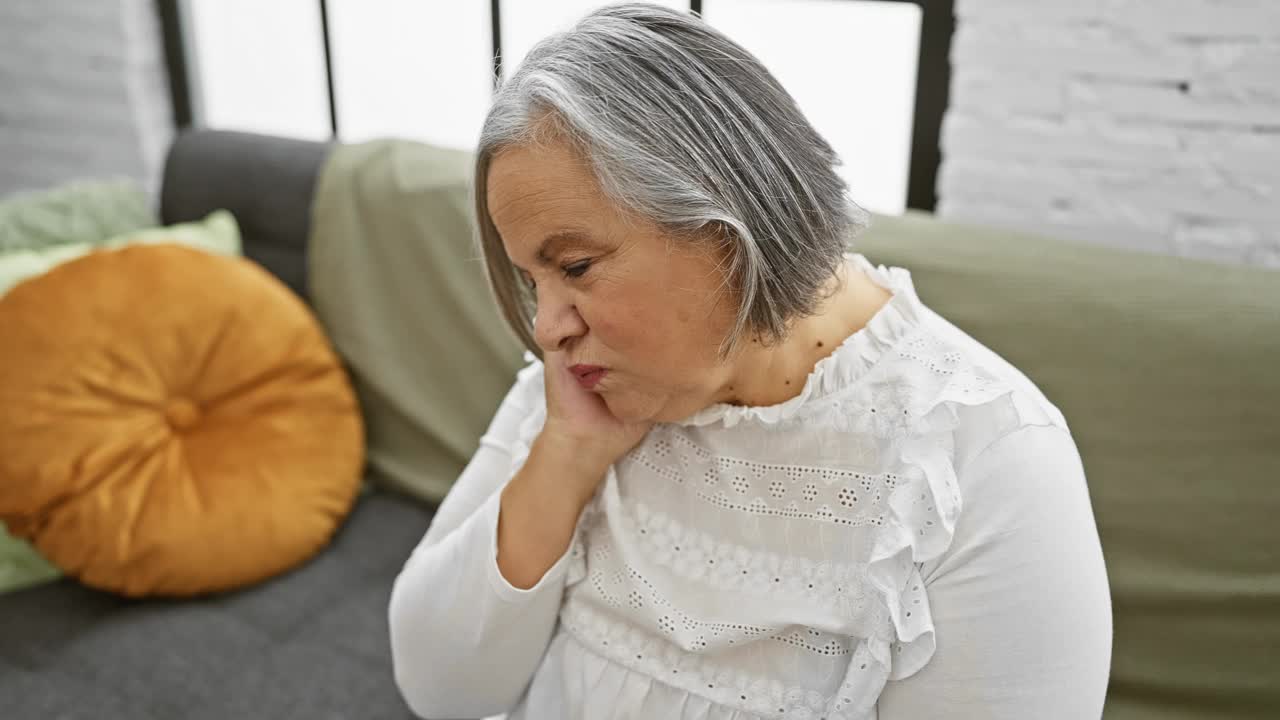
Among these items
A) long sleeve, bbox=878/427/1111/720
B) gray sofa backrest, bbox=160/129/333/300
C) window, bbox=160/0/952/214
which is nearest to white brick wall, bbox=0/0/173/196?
window, bbox=160/0/952/214

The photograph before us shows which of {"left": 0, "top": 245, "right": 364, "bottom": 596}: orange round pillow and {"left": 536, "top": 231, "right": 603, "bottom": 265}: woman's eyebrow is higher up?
{"left": 536, "top": 231, "right": 603, "bottom": 265}: woman's eyebrow

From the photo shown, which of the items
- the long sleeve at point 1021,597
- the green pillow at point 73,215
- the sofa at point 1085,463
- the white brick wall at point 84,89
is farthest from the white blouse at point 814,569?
the white brick wall at point 84,89

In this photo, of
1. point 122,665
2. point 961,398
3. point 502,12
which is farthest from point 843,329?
point 502,12

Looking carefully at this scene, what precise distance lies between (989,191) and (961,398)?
978 millimetres

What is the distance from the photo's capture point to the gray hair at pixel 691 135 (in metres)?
0.82

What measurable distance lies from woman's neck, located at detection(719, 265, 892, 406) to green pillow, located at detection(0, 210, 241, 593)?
4.12 ft

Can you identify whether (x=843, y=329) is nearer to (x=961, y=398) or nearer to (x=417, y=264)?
(x=961, y=398)

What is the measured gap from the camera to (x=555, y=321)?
897mm

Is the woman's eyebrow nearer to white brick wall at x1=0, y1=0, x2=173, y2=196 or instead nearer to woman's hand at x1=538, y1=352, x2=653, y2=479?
woman's hand at x1=538, y1=352, x2=653, y2=479

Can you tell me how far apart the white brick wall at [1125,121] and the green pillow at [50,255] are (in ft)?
4.60

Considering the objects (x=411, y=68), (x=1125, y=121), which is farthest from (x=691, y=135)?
(x=411, y=68)

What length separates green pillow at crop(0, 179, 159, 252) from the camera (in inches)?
74.7

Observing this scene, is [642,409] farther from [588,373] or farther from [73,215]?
[73,215]

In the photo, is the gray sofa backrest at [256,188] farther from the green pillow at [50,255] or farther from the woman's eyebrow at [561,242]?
the woman's eyebrow at [561,242]
